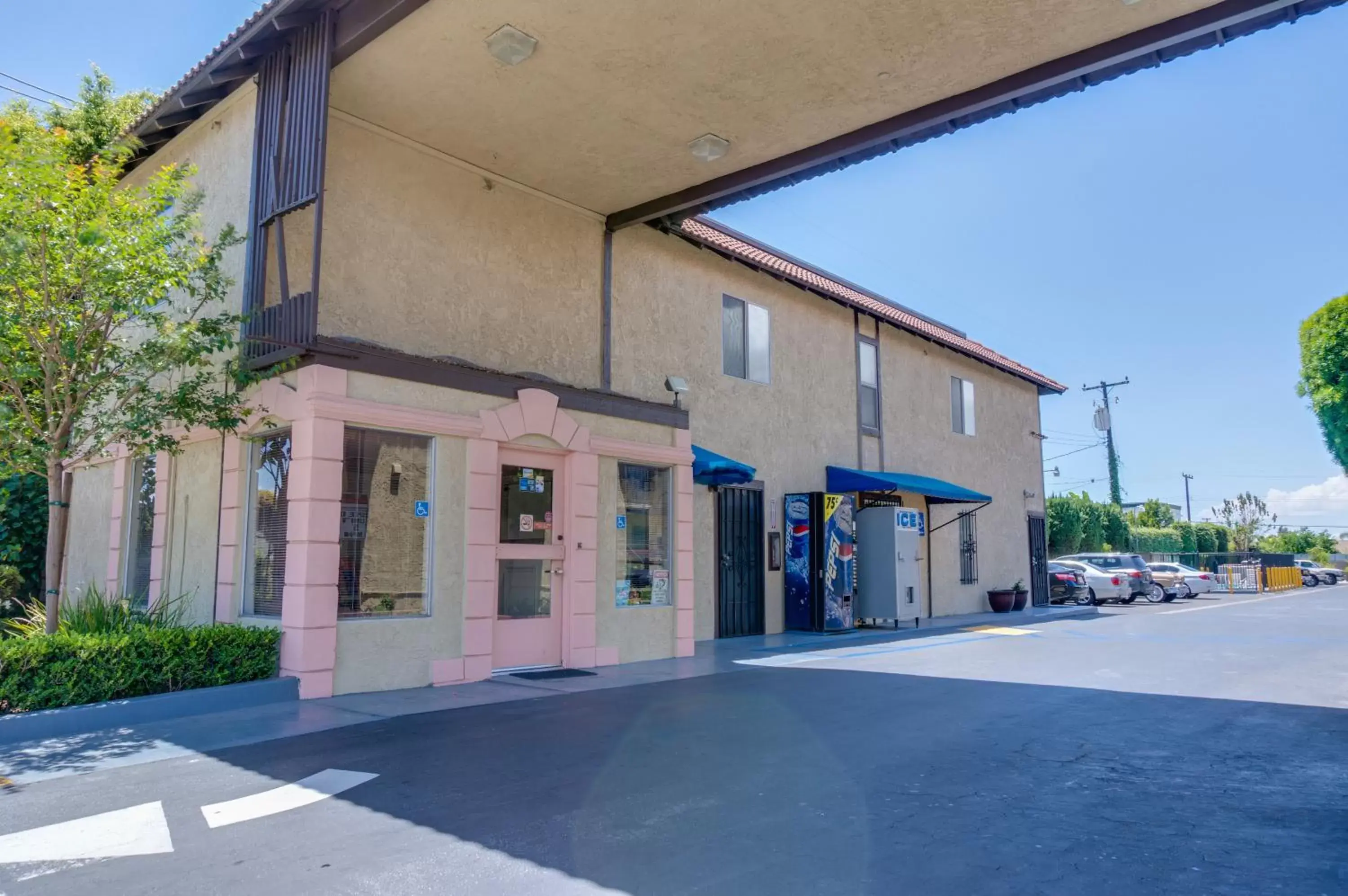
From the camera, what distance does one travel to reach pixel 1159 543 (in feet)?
148

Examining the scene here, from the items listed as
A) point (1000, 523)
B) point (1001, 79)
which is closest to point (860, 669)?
point (1001, 79)

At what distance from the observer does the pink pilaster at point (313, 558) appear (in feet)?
27.5

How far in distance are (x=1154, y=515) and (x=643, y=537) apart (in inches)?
2067

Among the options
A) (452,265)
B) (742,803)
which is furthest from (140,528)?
(742,803)

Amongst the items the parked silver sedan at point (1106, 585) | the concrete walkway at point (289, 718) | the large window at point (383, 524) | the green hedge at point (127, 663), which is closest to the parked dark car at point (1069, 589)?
the parked silver sedan at point (1106, 585)

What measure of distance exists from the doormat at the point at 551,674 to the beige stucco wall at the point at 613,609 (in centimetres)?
63

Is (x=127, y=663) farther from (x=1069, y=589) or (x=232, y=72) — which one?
(x=1069, y=589)

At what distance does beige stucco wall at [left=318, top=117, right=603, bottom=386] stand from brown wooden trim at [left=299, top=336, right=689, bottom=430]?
0.68m

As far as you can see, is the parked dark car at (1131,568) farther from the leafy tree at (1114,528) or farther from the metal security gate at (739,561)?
the metal security gate at (739,561)

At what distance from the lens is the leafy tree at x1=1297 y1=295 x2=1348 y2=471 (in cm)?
2031

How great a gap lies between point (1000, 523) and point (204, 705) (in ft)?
63.3

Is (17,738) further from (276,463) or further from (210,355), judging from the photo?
(210,355)

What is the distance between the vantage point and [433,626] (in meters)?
9.42

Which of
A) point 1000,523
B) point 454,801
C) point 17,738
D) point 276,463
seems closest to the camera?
point 454,801
